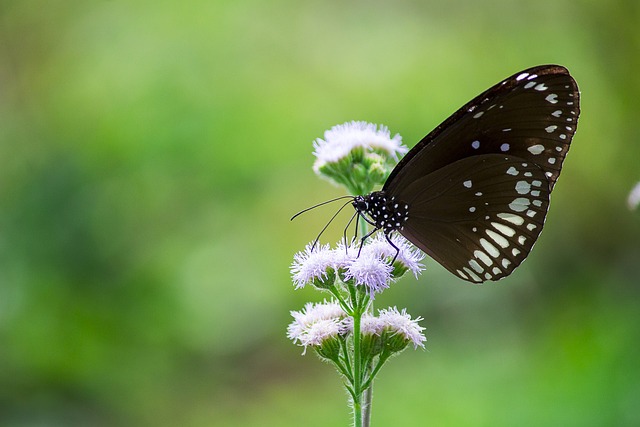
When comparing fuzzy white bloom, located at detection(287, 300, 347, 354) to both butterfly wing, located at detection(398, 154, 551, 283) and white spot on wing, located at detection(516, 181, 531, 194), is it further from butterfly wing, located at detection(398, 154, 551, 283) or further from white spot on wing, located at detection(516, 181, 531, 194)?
white spot on wing, located at detection(516, 181, 531, 194)

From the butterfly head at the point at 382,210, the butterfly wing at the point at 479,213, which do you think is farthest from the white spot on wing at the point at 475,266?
the butterfly head at the point at 382,210

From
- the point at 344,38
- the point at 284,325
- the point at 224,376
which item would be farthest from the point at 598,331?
the point at 344,38

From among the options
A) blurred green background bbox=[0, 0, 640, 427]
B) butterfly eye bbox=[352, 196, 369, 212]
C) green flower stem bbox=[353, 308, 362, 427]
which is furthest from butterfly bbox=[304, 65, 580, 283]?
blurred green background bbox=[0, 0, 640, 427]

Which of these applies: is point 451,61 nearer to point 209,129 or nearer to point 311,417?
point 209,129

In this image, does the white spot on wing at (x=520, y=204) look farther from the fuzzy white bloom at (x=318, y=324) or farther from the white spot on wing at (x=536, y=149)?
the fuzzy white bloom at (x=318, y=324)

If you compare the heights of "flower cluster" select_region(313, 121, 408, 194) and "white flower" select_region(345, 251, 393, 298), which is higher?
"flower cluster" select_region(313, 121, 408, 194)

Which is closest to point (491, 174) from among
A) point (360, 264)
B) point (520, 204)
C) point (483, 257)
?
point (520, 204)

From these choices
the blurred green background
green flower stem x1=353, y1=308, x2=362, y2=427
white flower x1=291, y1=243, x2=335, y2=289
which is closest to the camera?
green flower stem x1=353, y1=308, x2=362, y2=427
